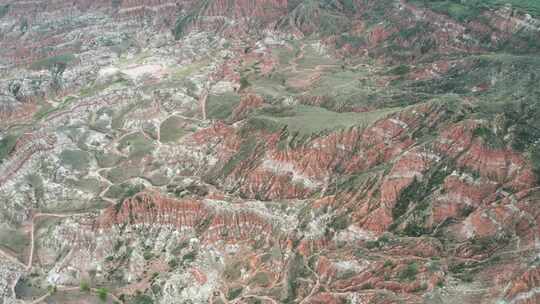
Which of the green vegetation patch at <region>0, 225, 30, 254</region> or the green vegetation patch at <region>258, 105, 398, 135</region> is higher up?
the green vegetation patch at <region>258, 105, 398, 135</region>

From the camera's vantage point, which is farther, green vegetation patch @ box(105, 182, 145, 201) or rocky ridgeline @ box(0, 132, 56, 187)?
rocky ridgeline @ box(0, 132, 56, 187)

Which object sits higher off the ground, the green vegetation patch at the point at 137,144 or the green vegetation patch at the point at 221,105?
the green vegetation patch at the point at 221,105

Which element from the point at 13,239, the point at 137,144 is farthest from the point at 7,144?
the point at 13,239

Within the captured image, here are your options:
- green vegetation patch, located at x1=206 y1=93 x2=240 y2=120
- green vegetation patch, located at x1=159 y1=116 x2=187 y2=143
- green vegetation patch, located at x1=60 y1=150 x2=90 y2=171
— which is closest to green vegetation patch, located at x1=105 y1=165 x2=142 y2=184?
green vegetation patch, located at x1=60 y1=150 x2=90 y2=171

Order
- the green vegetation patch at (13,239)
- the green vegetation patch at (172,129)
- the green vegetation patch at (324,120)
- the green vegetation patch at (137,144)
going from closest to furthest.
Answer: the green vegetation patch at (13,239) → the green vegetation patch at (324,120) → the green vegetation patch at (137,144) → the green vegetation patch at (172,129)

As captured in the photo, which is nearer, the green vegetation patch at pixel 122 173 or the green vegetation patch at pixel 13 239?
the green vegetation patch at pixel 13 239

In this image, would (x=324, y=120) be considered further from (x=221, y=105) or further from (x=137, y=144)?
(x=137, y=144)

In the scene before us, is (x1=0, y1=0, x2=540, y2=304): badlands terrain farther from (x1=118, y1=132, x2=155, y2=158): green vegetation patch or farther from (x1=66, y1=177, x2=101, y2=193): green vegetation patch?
(x1=118, y1=132, x2=155, y2=158): green vegetation patch

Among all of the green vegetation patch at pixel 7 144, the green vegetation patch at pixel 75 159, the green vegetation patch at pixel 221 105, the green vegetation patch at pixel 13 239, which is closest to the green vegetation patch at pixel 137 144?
the green vegetation patch at pixel 75 159

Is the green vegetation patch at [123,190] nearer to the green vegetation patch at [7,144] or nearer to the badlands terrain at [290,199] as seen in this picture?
the badlands terrain at [290,199]

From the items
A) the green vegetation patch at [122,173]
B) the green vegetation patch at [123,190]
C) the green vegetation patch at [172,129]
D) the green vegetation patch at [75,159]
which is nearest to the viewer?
the green vegetation patch at [123,190]

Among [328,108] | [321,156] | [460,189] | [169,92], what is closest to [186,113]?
[169,92]

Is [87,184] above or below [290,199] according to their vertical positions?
below
